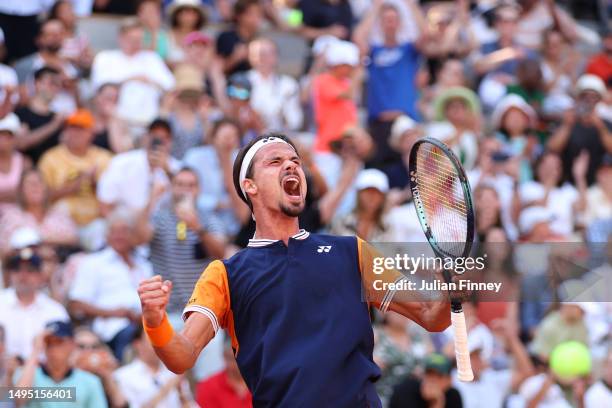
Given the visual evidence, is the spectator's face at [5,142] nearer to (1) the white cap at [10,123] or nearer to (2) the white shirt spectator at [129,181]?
(1) the white cap at [10,123]

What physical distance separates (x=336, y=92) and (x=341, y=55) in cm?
38

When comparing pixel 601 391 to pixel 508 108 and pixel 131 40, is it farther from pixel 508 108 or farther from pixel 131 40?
pixel 131 40

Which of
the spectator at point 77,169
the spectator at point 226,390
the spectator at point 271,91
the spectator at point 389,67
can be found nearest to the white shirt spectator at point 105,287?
the spectator at point 77,169

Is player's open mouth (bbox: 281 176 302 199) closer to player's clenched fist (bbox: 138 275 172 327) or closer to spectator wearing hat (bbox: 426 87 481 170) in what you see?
player's clenched fist (bbox: 138 275 172 327)

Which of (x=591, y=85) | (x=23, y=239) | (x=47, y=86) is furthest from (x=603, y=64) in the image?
(x=23, y=239)

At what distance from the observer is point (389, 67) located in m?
13.9

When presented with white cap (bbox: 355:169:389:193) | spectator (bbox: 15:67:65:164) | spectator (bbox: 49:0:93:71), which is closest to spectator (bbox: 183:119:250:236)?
white cap (bbox: 355:169:389:193)

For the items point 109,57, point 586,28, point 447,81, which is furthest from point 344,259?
point 586,28

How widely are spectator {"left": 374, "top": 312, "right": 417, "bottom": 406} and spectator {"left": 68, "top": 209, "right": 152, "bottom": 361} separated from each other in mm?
1902

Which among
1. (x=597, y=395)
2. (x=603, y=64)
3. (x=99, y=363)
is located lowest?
(x=597, y=395)

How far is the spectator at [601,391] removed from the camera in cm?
1029

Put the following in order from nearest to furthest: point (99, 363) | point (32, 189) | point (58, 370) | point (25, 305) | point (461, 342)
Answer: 1. point (461, 342)
2. point (58, 370)
3. point (99, 363)
4. point (25, 305)
5. point (32, 189)

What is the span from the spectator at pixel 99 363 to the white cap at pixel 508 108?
5.88 meters

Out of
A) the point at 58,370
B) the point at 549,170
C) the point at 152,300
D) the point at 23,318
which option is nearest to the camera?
the point at 152,300
